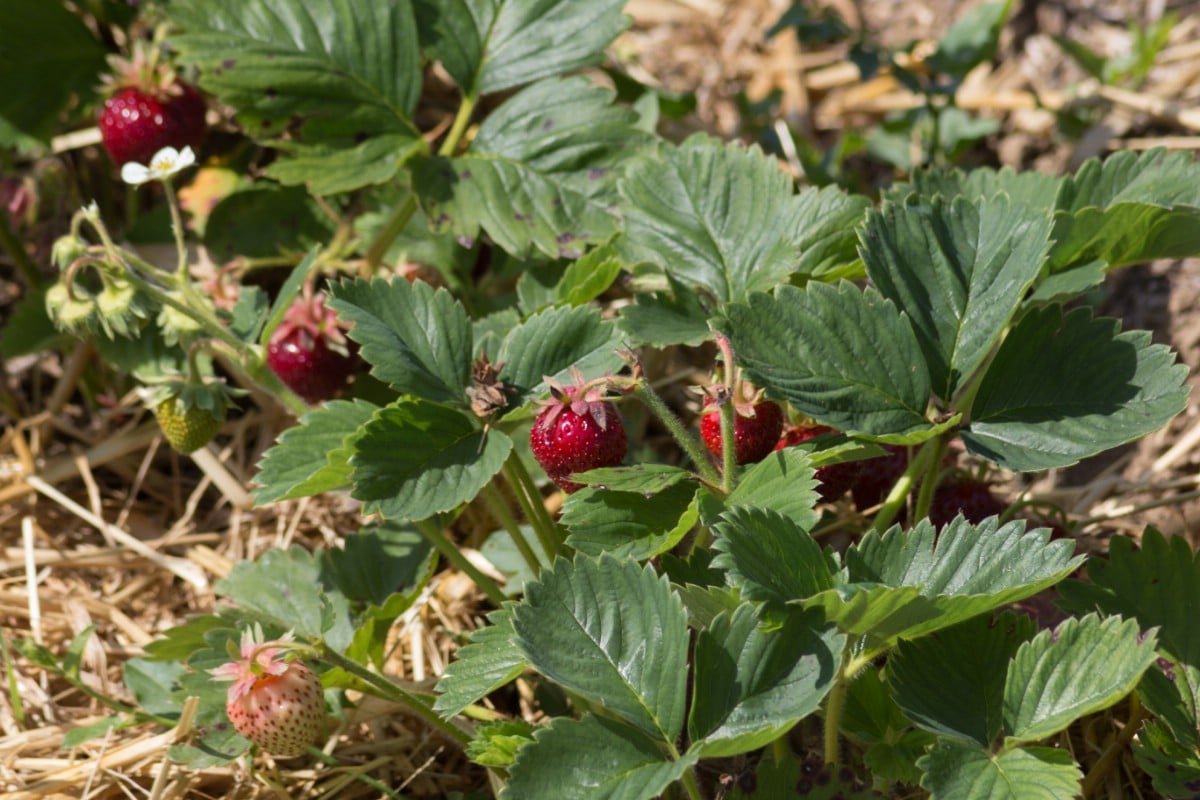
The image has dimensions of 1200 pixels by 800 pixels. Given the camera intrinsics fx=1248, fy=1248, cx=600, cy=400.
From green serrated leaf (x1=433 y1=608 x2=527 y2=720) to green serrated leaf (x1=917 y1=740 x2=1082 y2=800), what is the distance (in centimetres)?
41

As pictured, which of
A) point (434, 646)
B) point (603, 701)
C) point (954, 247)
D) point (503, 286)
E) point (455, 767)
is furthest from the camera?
point (503, 286)

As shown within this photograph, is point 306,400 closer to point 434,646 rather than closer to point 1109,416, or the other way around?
point 434,646

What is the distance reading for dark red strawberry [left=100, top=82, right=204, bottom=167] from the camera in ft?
6.92

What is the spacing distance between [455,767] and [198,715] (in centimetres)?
38

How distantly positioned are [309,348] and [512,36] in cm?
58

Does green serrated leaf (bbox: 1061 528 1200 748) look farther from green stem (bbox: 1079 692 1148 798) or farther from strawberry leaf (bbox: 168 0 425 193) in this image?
strawberry leaf (bbox: 168 0 425 193)

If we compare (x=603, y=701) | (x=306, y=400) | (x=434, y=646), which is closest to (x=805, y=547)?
(x=603, y=701)

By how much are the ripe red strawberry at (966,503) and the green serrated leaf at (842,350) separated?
0.28 m

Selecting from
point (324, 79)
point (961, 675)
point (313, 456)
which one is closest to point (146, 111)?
point (324, 79)

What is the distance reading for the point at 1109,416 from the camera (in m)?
1.33

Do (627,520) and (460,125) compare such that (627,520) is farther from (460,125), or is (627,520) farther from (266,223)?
(266,223)

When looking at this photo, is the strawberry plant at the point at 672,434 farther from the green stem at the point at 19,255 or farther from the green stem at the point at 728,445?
the green stem at the point at 19,255

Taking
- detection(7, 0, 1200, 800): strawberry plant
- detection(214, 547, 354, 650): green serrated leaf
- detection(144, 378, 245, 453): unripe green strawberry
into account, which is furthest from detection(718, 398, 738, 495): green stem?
detection(144, 378, 245, 453): unripe green strawberry

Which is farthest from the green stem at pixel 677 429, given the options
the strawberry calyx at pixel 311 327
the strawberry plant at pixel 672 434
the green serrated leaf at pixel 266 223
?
the green serrated leaf at pixel 266 223
